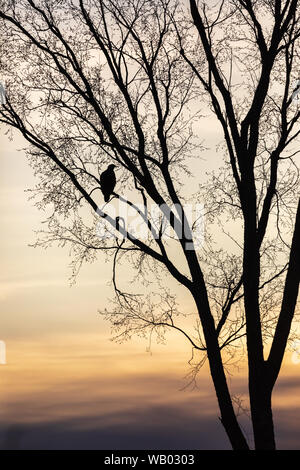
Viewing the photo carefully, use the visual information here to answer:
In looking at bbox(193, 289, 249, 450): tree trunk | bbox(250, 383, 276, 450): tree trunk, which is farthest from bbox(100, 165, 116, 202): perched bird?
bbox(250, 383, 276, 450): tree trunk

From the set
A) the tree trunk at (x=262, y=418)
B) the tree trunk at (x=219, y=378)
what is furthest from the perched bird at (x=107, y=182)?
the tree trunk at (x=262, y=418)

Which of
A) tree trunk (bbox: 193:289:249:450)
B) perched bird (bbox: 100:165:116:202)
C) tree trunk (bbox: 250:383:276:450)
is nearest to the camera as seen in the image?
tree trunk (bbox: 250:383:276:450)

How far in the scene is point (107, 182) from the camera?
11789 millimetres

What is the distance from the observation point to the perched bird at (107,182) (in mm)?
11711

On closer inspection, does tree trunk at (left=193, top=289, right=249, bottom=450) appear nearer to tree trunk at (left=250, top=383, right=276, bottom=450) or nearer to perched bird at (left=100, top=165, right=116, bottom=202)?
tree trunk at (left=250, top=383, right=276, bottom=450)

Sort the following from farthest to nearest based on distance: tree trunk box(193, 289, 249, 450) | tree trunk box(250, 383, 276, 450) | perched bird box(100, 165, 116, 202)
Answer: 1. perched bird box(100, 165, 116, 202)
2. tree trunk box(193, 289, 249, 450)
3. tree trunk box(250, 383, 276, 450)

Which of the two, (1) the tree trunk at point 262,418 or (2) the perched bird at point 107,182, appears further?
(2) the perched bird at point 107,182

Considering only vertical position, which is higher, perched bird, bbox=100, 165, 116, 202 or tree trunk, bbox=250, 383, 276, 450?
perched bird, bbox=100, 165, 116, 202

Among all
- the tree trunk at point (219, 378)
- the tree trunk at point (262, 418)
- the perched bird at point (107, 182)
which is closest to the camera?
the tree trunk at point (262, 418)

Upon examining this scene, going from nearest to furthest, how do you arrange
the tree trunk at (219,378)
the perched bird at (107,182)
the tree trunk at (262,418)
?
1. the tree trunk at (262,418)
2. the tree trunk at (219,378)
3. the perched bird at (107,182)

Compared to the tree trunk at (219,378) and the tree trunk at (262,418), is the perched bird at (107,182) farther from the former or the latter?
the tree trunk at (262,418)

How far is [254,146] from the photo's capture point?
36.5ft

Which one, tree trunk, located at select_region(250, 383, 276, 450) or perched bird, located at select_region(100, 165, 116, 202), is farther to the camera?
perched bird, located at select_region(100, 165, 116, 202)

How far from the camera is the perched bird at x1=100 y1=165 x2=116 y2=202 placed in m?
11.7
